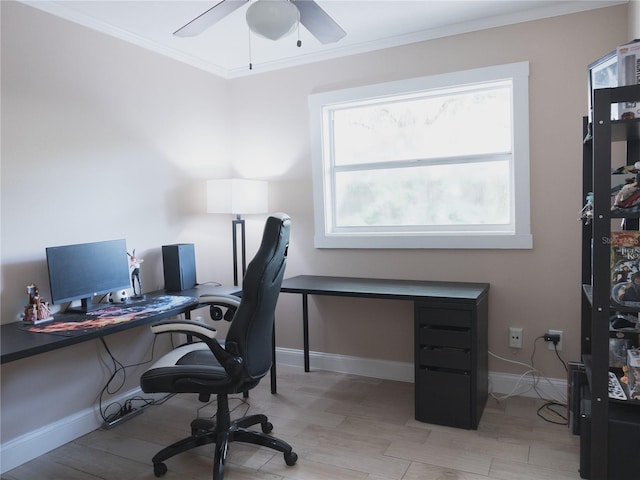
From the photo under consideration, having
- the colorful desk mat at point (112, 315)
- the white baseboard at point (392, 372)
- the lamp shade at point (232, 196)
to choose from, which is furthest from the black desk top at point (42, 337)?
the white baseboard at point (392, 372)

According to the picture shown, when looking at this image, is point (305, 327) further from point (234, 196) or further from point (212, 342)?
point (212, 342)

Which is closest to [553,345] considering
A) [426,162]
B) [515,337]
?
[515,337]

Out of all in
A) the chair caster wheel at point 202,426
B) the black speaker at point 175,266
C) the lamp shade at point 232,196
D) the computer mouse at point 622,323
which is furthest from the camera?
the lamp shade at point 232,196

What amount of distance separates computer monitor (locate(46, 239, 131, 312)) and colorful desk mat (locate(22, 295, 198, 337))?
12cm

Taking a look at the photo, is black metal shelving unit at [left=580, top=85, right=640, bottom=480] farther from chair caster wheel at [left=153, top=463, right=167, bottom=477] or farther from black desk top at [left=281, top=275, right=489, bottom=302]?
chair caster wheel at [left=153, top=463, right=167, bottom=477]

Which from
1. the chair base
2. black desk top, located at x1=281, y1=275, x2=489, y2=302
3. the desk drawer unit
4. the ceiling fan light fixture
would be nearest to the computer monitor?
the chair base

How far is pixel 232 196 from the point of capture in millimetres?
3355

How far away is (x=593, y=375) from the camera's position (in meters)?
1.86

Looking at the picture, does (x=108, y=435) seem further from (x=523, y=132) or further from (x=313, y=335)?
(x=523, y=132)

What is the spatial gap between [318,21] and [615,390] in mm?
2044

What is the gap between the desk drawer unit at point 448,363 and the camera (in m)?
2.52

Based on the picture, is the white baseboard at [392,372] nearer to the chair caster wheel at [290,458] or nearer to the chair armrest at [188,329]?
the chair caster wheel at [290,458]

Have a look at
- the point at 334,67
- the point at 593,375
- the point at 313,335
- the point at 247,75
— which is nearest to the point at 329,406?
the point at 313,335

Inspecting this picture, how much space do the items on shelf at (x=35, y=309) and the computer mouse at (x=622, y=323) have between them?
2.75 m
